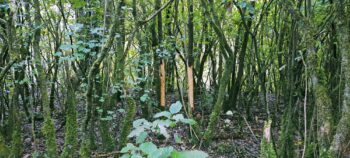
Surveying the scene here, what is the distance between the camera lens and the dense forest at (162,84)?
253 centimetres

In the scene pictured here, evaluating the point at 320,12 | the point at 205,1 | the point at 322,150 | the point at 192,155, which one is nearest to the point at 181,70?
the point at 205,1

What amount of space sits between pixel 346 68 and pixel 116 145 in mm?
3632

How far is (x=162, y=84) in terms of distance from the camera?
6.62 metres

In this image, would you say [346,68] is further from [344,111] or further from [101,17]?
[101,17]

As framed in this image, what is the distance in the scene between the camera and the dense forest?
2.53 metres

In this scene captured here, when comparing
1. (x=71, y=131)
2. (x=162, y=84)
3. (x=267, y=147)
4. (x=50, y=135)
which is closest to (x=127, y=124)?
(x=71, y=131)

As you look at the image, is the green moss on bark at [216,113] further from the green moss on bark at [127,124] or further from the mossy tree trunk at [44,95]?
the mossy tree trunk at [44,95]

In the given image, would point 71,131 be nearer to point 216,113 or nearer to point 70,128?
point 70,128

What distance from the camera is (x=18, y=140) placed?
451 cm

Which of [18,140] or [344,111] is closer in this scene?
[344,111]

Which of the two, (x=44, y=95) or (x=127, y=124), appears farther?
(x=127, y=124)

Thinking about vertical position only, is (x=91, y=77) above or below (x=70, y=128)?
above

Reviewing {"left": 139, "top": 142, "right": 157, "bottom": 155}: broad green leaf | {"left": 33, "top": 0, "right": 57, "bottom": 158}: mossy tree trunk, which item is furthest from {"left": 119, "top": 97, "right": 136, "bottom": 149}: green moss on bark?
{"left": 139, "top": 142, "right": 157, "bottom": 155}: broad green leaf

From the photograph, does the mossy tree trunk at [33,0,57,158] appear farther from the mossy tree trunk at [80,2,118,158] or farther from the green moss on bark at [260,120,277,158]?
the green moss on bark at [260,120,277,158]
